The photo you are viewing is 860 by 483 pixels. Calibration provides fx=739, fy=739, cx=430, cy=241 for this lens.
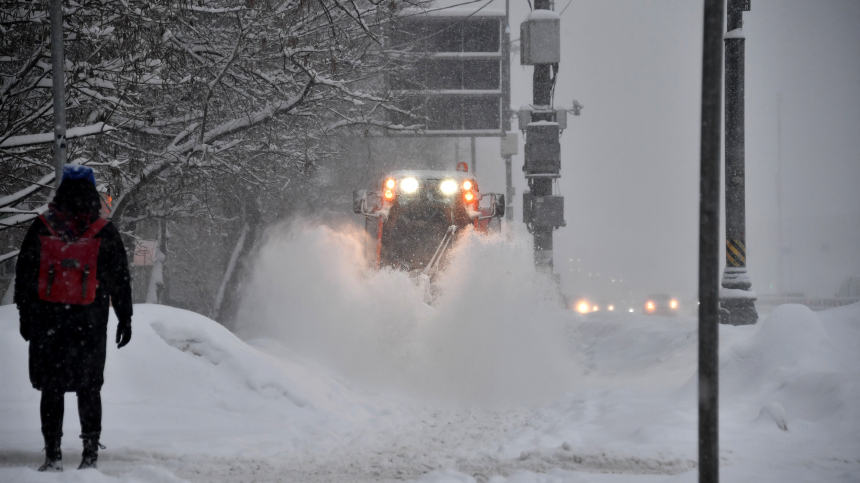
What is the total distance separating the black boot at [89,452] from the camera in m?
4.61

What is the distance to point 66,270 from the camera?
451 cm

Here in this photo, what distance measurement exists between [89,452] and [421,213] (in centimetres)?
826

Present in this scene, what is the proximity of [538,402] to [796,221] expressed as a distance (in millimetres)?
85307

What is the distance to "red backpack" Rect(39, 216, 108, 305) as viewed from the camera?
4.48m

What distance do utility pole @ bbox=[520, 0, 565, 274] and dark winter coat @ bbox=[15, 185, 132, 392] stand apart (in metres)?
8.66

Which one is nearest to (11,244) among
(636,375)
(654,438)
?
(636,375)

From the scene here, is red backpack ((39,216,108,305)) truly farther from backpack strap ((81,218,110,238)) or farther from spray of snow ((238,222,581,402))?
spray of snow ((238,222,581,402))

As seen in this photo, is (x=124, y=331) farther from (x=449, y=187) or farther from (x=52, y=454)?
(x=449, y=187)

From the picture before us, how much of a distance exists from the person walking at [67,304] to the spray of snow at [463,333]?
16.2 ft

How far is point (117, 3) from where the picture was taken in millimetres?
8203

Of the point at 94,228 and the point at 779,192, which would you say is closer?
the point at 94,228

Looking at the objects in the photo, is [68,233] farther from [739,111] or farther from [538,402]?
[739,111]

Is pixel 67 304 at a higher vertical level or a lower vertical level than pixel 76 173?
lower

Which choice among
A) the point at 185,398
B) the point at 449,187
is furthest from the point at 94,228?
the point at 449,187
